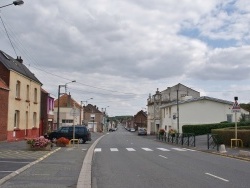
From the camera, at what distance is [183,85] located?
359 feet

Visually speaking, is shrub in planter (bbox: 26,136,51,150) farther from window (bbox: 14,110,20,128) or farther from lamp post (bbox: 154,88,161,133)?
lamp post (bbox: 154,88,161,133)

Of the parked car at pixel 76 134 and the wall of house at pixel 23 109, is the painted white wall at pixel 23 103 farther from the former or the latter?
the parked car at pixel 76 134

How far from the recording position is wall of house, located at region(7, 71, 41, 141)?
37.4m

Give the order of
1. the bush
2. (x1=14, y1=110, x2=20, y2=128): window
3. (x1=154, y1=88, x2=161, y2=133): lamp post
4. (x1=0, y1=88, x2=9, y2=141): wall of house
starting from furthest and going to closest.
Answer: (x1=154, y1=88, x2=161, y2=133): lamp post < (x1=14, y1=110, x2=20, y2=128): window < (x1=0, y1=88, x2=9, y2=141): wall of house < the bush

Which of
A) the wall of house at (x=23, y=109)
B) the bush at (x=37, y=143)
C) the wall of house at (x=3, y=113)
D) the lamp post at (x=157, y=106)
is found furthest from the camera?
the lamp post at (x=157, y=106)

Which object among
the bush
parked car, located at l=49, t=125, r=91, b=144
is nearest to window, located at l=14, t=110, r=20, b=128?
parked car, located at l=49, t=125, r=91, b=144

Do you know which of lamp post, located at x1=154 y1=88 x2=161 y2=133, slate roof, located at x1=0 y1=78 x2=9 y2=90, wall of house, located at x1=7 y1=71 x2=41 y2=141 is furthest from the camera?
lamp post, located at x1=154 y1=88 x2=161 y2=133

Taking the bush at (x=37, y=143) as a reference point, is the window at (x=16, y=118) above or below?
above

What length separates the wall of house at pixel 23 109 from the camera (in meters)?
37.4

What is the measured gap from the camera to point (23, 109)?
1651 inches

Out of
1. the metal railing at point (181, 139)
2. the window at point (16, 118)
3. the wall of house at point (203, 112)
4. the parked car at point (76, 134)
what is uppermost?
the wall of house at point (203, 112)

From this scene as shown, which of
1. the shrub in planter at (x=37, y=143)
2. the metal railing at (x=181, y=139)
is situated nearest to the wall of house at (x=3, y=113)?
the shrub in planter at (x=37, y=143)

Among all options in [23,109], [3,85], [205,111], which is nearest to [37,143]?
[3,85]

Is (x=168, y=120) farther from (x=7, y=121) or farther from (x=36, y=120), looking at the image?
(x=7, y=121)
